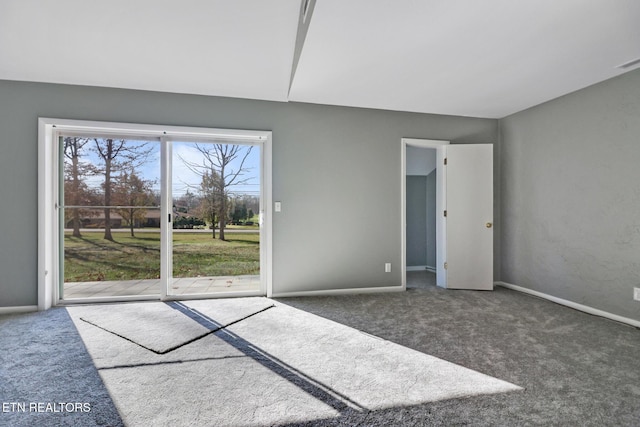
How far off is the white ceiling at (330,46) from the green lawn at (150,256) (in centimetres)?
171

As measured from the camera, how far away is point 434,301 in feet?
12.4

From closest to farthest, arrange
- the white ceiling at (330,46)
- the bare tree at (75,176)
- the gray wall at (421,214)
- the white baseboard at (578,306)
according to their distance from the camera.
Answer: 1. the white ceiling at (330,46)
2. the white baseboard at (578,306)
3. the bare tree at (75,176)
4. the gray wall at (421,214)

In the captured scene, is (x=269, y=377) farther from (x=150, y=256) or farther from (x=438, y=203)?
(x=438, y=203)

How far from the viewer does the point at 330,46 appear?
2.57 metres

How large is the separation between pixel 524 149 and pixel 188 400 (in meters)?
4.61

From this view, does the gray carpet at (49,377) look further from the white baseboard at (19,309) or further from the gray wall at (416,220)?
the gray wall at (416,220)

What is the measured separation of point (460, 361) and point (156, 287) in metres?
3.36

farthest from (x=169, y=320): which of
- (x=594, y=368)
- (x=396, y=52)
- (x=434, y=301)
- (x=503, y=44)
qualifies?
(x=503, y=44)

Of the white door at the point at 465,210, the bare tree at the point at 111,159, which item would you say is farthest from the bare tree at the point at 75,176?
the white door at the point at 465,210

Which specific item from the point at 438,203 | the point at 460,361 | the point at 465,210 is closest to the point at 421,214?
the point at 438,203

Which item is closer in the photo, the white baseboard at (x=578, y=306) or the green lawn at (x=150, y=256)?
the white baseboard at (x=578, y=306)

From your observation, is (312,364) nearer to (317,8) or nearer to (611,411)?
(611,411)

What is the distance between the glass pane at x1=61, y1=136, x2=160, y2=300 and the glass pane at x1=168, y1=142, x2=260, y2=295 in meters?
0.27

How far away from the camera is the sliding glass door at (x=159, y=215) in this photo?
3668mm
